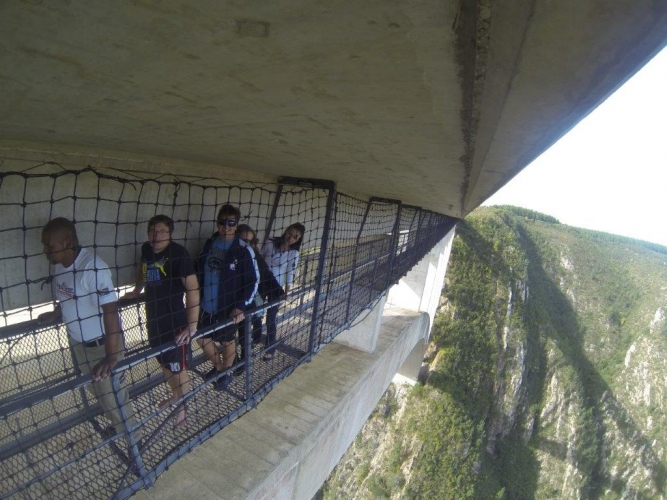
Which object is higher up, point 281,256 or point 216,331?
point 281,256

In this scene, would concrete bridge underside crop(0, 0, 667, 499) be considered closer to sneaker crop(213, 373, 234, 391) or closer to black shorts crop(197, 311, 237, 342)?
black shorts crop(197, 311, 237, 342)

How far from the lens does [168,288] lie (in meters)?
1.85

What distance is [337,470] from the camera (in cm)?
1574

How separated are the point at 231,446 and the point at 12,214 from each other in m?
2.02

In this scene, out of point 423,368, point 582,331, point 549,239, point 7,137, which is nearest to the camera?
point 7,137

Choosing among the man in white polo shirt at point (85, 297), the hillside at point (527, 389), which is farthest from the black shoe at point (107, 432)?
the hillside at point (527, 389)

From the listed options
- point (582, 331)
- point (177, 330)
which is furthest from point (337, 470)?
point (582, 331)

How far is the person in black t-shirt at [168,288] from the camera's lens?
1.74 m

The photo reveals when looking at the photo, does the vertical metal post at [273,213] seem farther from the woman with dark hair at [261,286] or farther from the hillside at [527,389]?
the hillside at [527,389]

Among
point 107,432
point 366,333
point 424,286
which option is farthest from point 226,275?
point 424,286

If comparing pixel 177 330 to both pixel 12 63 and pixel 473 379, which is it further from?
pixel 473 379

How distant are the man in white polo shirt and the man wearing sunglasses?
474 mm

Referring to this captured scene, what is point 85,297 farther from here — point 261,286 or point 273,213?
point 273,213

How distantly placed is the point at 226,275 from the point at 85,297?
2.21 ft
